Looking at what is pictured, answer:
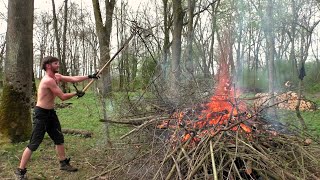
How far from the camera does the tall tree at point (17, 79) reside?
6.04m

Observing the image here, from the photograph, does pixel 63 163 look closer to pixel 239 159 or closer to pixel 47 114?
pixel 47 114

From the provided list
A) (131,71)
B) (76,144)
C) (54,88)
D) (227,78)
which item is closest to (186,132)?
(227,78)

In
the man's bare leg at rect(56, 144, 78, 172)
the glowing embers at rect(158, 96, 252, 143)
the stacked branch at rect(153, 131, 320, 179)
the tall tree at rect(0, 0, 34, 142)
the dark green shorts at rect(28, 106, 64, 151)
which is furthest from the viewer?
the tall tree at rect(0, 0, 34, 142)

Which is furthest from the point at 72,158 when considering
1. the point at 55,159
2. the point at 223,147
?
the point at 223,147

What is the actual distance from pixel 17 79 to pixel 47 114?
1.69 metres

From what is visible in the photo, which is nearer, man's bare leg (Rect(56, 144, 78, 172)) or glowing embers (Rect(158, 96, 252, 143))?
glowing embers (Rect(158, 96, 252, 143))

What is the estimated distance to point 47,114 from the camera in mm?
4801

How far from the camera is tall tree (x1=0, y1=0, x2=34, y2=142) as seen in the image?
19.8 ft

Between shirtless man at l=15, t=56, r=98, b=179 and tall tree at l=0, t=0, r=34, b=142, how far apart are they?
149 centimetres

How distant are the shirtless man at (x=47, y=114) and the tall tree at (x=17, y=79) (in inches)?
58.5

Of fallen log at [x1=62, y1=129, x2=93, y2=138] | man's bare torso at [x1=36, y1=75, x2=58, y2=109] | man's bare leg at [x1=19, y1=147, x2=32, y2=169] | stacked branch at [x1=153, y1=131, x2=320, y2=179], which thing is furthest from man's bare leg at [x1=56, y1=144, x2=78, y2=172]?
fallen log at [x1=62, y1=129, x2=93, y2=138]

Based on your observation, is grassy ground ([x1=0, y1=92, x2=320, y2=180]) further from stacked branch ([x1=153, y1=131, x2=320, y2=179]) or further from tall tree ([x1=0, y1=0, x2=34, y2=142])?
stacked branch ([x1=153, y1=131, x2=320, y2=179])

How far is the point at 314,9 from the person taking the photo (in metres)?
19.6

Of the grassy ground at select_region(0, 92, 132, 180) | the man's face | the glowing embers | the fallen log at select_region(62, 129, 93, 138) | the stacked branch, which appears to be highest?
the man's face
